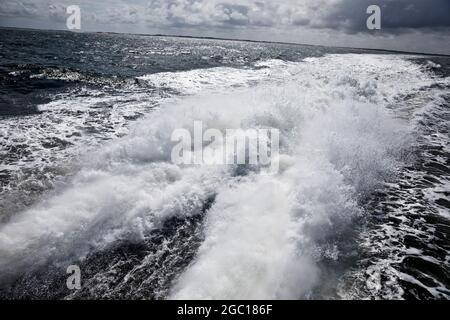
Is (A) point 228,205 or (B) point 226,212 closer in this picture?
(B) point 226,212

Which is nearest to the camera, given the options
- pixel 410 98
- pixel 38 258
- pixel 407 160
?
pixel 38 258

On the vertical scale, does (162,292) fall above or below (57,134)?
below

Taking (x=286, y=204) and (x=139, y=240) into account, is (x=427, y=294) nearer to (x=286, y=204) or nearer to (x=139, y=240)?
(x=286, y=204)

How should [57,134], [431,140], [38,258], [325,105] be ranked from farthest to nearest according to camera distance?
1. [325,105]
2. [431,140]
3. [57,134]
4. [38,258]

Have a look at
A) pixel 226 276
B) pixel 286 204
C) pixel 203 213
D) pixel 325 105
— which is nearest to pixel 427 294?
pixel 286 204

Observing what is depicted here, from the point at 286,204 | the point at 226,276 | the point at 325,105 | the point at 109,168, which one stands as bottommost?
the point at 226,276

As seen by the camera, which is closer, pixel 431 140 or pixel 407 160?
pixel 407 160
